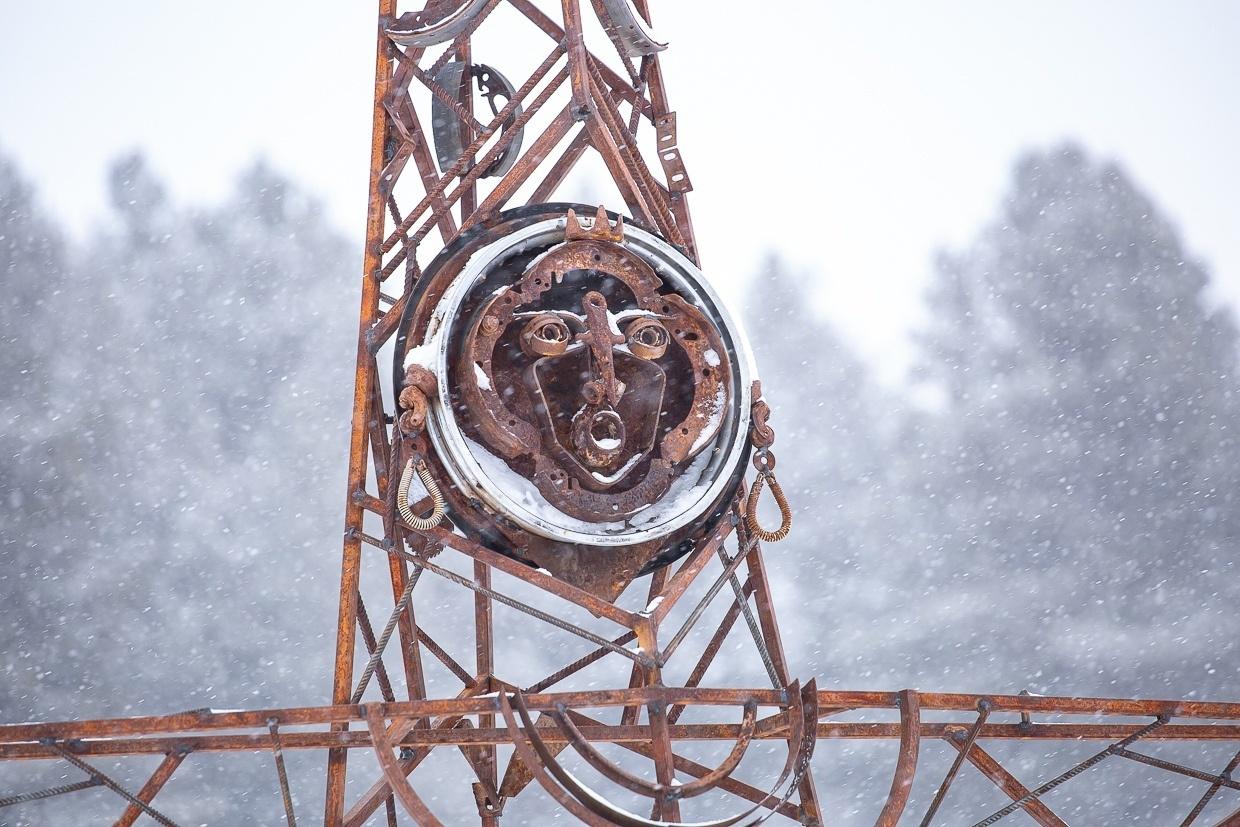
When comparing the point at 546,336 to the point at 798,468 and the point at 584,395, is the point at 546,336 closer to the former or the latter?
the point at 584,395

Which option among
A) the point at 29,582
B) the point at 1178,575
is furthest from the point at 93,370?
the point at 1178,575

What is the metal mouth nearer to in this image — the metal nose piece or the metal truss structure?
the metal nose piece

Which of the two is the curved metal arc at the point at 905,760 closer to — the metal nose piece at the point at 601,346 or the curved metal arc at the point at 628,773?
the curved metal arc at the point at 628,773

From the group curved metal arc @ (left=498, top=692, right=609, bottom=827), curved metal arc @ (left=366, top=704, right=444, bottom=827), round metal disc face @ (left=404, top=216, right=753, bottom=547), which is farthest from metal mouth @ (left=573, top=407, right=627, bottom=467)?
curved metal arc @ (left=366, top=704, right=444, bottom=827)

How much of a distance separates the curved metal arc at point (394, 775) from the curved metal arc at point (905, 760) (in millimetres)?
1744

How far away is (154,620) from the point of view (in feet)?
63.4

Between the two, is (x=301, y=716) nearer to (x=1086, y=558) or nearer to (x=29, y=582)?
(x=29, y=582)

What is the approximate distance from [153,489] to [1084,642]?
1446cm

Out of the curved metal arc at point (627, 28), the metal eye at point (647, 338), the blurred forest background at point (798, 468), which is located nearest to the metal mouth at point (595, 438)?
the metal eye at point (647, 338)

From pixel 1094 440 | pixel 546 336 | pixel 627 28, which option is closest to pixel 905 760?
pixel 546 336

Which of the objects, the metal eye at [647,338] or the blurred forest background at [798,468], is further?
the blurred forest background at [798,468]

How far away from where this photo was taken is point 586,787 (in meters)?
4.56

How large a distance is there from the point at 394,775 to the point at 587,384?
5.94 feet

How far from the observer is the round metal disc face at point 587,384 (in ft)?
18.1
